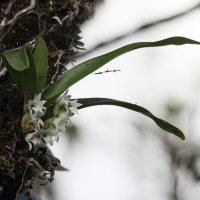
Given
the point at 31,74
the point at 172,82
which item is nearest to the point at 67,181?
the point at 172,82

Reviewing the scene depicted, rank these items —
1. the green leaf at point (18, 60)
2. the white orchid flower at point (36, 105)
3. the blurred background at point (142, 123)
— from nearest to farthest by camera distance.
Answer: the green leaf at point (18, 60) → the white orchid flower at point (36, 105) → the blurred background at point (142, 123)

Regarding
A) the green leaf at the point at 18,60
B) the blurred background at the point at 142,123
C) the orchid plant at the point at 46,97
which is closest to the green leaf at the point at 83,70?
the orchid plant at the point at 46,97

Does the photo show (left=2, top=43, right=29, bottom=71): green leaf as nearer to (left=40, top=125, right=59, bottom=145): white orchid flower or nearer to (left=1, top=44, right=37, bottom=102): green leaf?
(left=1, top=44, right=37, bottom=102): green leaf

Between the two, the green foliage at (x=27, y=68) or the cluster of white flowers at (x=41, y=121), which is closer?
the green foliage at (x=27, y=68)

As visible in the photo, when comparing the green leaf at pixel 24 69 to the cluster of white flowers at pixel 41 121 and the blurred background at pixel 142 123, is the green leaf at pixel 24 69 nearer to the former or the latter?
the cluster of white flowers at pixel 41 121

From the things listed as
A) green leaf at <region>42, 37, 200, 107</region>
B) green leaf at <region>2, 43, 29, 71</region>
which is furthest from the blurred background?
green leaf at <region>2, 43, 29, 71</region>

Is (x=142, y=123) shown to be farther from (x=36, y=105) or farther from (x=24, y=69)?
(x=24, y=69)
